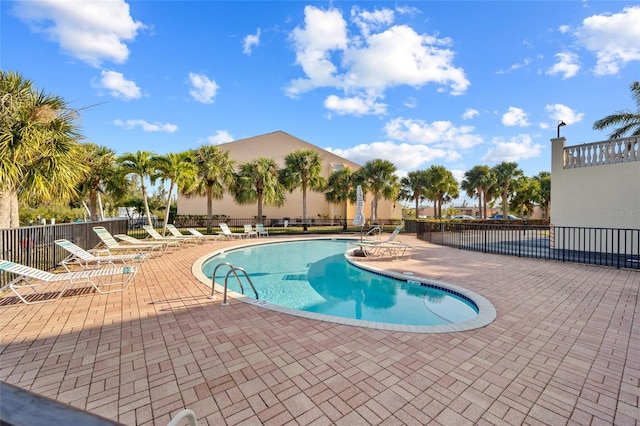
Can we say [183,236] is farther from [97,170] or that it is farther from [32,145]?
[32,145]

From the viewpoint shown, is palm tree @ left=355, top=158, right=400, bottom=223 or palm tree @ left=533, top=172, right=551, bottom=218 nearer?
palm tree @ left=355, top=158, right=400, bottom=223

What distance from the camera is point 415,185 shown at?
2695cm

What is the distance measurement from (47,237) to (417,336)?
904cm

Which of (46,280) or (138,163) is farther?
(138,163)

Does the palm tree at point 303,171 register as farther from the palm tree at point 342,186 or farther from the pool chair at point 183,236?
the pool chair at point 183,236

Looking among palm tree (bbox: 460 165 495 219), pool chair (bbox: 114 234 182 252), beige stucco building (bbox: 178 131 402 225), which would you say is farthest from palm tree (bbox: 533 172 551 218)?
pool chair (bbox: 114 234 182 252)

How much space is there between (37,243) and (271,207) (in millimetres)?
23629

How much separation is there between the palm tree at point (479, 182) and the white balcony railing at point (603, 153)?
762 inches

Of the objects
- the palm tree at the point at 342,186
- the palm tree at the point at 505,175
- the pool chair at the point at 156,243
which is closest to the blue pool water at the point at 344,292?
the pool chair at the point at 156,243

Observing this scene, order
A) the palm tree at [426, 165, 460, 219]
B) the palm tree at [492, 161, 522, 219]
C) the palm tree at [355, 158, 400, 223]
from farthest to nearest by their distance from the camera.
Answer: the palm tree at [492, 161, 522, 219] < the palm tree at [426, 165, 460, 219] < the palm tree at [355, 158, 400, 223]

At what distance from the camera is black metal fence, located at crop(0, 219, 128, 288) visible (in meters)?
5.90

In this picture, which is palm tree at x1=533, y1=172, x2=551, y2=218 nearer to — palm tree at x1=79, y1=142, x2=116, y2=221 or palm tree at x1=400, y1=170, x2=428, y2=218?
palm tree at x1=400, y1=170, x2=428, y2=218

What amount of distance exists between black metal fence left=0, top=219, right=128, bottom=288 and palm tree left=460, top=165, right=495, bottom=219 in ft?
100.0

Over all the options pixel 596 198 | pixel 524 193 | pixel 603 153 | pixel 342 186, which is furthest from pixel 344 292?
pixel 524 193
